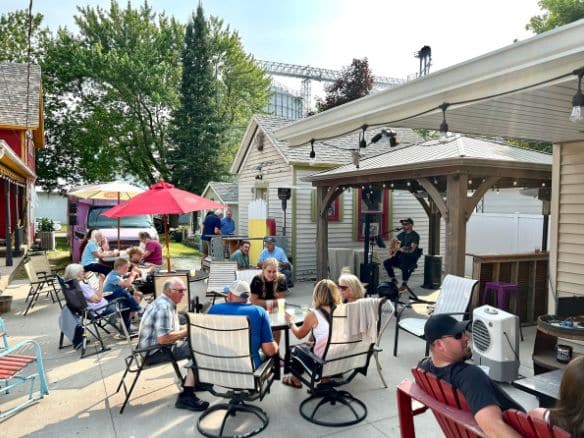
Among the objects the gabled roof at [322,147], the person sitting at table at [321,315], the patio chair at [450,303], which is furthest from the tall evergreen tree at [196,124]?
the person sitting at table at [321,315]

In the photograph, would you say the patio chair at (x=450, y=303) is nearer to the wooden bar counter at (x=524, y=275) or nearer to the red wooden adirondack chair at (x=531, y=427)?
the wooden bar counter at (x=524, y=275)

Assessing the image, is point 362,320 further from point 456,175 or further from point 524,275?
point 524,275

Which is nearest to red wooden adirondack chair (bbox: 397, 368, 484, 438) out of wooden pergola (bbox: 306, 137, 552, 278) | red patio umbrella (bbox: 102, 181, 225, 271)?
wooden pergola (bbox: 306, 137, 552, 278)

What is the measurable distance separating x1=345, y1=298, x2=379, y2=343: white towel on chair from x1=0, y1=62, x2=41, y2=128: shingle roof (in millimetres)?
14609

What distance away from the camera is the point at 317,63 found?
3719 cm

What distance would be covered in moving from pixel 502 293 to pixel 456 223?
1.33 m

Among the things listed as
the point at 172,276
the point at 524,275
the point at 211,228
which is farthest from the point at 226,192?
the point at 524,275

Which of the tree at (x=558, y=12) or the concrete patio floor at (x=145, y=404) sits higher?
the tree at (x=558, y=12)

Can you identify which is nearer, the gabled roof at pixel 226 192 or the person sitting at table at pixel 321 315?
the person sitting at table at pixel 321 315

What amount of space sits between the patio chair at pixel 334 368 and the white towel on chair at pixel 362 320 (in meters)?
0.01

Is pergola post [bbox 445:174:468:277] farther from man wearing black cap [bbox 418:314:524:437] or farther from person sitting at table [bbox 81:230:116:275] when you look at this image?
person sitting at table [bbox 81:230:116:275]

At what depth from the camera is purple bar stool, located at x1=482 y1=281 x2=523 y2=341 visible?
6238 mm

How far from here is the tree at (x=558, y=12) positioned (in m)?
15.9

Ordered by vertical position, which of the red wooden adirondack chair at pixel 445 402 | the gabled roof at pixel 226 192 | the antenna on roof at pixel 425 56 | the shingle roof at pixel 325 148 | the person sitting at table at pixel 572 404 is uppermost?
the antenna on roof at pixel 425 56
